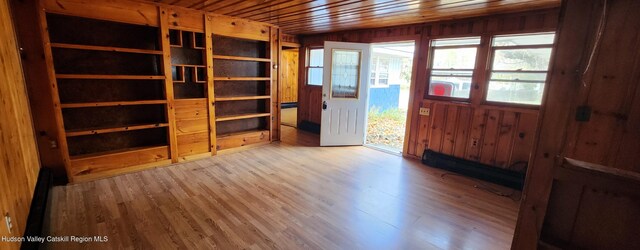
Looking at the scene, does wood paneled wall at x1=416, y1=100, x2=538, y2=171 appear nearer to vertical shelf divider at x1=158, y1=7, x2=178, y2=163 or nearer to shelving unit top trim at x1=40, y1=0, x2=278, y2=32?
shelving unit top trim at x1=40, y1=0, x2=278, y2=32

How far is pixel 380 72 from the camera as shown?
841 centimetres

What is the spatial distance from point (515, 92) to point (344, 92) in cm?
258

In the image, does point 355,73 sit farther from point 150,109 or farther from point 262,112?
point 150,109

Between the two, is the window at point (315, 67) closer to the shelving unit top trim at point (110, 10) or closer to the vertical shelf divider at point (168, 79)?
the vertical shelf divider at point (168, 79)

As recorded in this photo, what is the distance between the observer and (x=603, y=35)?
1173 millimetres

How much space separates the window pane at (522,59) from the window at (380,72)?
15.9 ft

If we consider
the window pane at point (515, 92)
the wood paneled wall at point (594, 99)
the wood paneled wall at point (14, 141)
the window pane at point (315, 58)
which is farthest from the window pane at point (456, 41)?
the wood paneled wall at point (14, 141)

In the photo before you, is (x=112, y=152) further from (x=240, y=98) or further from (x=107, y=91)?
(x=240, y=98)

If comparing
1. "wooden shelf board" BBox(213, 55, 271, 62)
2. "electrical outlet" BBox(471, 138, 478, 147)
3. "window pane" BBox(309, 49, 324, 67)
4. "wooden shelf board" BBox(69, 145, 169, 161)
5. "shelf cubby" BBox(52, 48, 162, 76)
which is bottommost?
"wooden shelf board" BBox(69, 145, 169, 161)

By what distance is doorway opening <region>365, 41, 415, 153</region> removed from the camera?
750cm

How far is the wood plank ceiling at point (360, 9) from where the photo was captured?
2879 mm

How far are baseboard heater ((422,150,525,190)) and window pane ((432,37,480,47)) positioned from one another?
5.35ft

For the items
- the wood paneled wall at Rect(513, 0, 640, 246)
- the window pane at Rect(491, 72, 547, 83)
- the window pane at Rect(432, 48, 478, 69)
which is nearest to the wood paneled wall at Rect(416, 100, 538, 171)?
the window pane at Rect(491, 72, 547, 83)

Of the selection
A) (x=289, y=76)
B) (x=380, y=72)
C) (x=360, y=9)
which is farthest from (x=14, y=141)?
(x=289, y=76)
